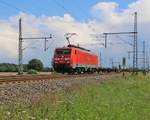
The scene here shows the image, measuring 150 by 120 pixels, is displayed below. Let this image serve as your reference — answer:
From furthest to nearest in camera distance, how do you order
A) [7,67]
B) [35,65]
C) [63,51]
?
[35,65] < [7,67] < [63,51]

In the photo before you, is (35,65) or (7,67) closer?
(7,67)

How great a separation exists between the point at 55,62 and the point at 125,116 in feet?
123

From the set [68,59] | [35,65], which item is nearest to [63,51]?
[68,59]

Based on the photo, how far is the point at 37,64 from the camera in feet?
331

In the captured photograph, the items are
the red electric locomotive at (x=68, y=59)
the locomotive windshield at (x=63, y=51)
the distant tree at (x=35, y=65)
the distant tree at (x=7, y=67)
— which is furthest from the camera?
the distant tree at (x=35, y=65)

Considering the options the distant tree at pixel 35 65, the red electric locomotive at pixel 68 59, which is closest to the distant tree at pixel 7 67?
the distant tree at pixel 35 65

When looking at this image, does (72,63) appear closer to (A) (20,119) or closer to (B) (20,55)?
(B) (20,55)

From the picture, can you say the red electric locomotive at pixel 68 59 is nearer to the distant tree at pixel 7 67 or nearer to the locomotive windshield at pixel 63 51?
the locomotive windshield at pixel 63 51

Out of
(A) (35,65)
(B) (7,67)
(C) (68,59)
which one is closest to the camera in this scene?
(C) (68,59)

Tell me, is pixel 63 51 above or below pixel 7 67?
above

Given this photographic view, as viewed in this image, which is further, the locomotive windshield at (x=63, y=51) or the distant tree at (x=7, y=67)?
the distant tree at (x=7, y=67)

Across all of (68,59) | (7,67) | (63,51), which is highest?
(63,51)

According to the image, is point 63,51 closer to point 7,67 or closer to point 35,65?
point 7,67

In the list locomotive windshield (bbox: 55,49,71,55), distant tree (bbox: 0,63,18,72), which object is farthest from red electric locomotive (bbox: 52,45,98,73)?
distant tree (bbox: 0,63,18,72)
